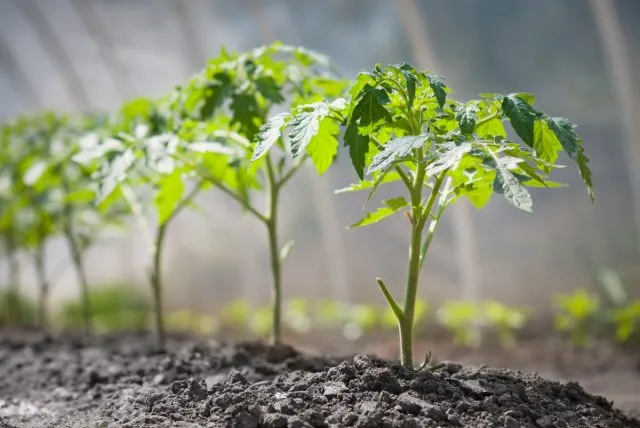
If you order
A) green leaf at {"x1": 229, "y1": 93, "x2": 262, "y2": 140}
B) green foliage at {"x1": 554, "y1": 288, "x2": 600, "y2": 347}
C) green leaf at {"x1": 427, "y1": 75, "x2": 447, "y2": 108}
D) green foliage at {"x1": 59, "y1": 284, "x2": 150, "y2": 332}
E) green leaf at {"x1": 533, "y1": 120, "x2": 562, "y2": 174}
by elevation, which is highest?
green leaf at {"x1": 229, "y1": 93, "x2": 262, "y2": 140}

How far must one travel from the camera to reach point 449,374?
2150 mm

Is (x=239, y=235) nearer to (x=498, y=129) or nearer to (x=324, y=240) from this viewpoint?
(x=324, y=240)

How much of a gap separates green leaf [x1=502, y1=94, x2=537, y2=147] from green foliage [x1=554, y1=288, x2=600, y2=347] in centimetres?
286

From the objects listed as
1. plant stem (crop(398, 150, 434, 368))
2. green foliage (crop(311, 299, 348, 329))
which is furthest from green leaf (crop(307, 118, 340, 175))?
green foliage (crop(311, 299, 348, 329))

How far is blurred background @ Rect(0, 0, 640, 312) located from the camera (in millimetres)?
4715

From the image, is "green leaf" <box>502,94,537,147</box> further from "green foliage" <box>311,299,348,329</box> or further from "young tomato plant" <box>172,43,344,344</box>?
"green foliage" <box>311,299,348,329</box>

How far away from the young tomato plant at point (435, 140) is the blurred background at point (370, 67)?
2.99 metres

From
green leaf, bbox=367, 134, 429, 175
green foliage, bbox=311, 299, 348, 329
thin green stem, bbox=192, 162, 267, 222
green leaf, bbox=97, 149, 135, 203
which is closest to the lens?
green leaf, bbox=367, 134, 429, 175

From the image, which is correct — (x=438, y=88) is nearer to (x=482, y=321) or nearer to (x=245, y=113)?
(x=245, y=113)

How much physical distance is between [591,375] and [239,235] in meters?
4.75

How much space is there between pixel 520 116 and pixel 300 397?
96 centimetres

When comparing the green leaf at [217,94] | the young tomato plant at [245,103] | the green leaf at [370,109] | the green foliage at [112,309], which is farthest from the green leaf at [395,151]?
the green foliage at [112,309]

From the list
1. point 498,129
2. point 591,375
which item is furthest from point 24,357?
point 591,375

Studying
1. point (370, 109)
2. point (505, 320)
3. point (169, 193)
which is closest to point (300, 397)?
point (370, 109)
